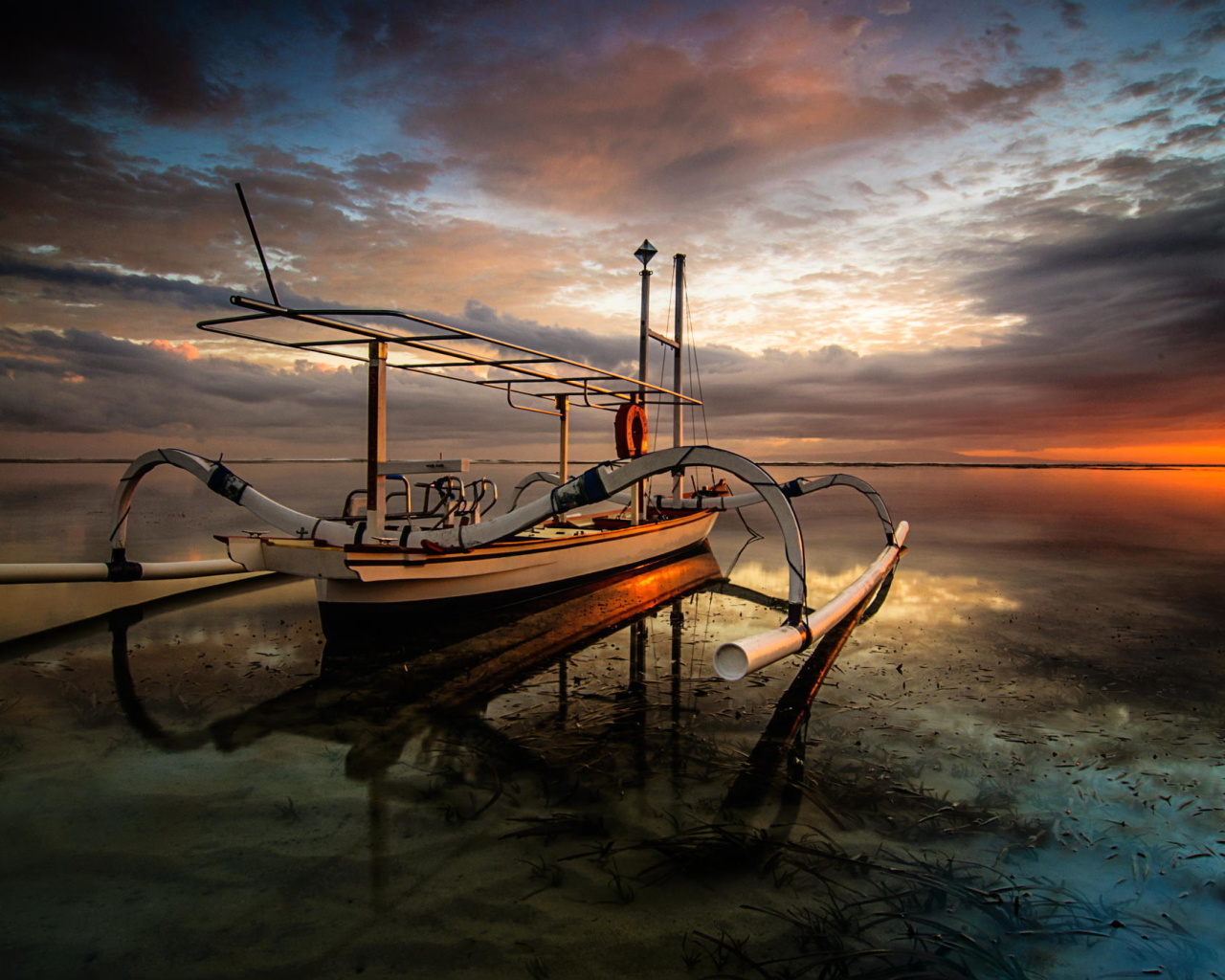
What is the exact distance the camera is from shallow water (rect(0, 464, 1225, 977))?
2.84 metres

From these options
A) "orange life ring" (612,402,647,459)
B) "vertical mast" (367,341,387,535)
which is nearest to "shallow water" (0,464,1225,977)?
"vertical mast" (367,341,387,535)

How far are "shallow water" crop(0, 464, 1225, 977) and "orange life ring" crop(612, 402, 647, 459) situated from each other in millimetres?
4605

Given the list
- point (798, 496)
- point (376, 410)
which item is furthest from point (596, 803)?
point (798, 496)

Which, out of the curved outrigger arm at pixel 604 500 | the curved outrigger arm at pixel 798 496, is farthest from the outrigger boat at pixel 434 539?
the curved outrigger arm at pixel 798 496

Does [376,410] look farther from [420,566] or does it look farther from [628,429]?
[628,429]

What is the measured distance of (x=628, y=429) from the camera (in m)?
12.6

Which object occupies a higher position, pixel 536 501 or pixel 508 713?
pixel 536 501

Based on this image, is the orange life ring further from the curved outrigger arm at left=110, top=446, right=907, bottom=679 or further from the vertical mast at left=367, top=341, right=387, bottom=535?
the vertical mast at left=367, top=341, right=387, bottom=535

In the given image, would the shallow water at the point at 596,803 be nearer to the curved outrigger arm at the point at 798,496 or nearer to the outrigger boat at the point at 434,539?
the outrigger boat at the point at 434,539

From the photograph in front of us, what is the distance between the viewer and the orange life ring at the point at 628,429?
12.6 metres

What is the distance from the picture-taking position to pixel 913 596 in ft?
37.8

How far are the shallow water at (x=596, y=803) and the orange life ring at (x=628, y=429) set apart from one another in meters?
4.61

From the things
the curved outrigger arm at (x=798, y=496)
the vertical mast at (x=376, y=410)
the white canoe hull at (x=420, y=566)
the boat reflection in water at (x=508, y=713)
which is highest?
the vertical mast at (x=376, y=410)

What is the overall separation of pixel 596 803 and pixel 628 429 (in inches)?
362
